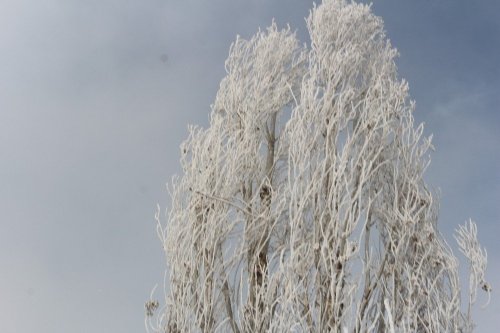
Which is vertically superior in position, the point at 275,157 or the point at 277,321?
the point at 275,157

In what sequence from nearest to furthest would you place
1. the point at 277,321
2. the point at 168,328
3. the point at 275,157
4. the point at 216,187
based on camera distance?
1. the point at 277,321
2. the point at 168,328
3. the point at 216,187
4. the point at 275,157

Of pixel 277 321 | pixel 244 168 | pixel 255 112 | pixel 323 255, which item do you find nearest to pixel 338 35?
pixel 255 112

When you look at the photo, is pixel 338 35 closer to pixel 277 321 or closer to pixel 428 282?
pixel 428 282

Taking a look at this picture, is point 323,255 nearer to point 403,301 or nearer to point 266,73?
point 403,301

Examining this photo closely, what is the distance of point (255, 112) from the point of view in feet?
21.6

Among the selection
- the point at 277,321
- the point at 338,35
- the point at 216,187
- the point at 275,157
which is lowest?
the point at 277,321

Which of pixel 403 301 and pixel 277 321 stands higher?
pixel 403 301

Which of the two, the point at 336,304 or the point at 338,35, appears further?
the point at 338,35

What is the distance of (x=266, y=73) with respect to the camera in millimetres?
6930

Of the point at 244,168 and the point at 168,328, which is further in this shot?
the point at 244,168

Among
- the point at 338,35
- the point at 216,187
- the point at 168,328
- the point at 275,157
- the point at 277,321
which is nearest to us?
the point at 277,321

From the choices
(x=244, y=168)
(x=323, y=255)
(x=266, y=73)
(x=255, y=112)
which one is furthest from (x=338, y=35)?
(x=323, y=255)

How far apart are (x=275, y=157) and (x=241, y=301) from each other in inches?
67.3

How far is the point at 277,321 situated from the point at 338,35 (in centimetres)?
359
